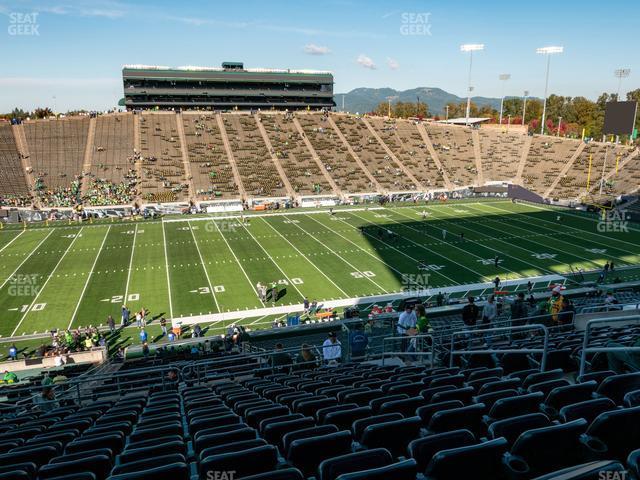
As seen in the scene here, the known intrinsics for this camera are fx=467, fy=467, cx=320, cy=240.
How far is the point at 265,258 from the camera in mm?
34594

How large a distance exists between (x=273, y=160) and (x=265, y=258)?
32877 millimetres

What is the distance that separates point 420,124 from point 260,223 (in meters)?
45.7

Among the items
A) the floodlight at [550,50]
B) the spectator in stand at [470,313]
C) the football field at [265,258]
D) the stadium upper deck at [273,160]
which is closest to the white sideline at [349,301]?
the football field at [265,258]

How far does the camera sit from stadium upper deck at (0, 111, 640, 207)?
A: 55.7 metres

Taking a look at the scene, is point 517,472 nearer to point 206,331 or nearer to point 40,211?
point 206,331

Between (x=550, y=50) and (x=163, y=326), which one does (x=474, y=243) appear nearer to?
(x=163, y=326)

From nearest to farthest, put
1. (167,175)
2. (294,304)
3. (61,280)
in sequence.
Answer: (294,304) < (61,280) < (167,175)

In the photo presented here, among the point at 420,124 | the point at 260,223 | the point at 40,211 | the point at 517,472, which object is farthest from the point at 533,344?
the point at 420,124

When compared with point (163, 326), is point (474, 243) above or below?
above

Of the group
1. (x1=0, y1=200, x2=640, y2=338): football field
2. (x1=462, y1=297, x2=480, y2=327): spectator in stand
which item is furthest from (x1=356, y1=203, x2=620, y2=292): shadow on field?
(x1=462, y1=297, x2=480, y2=327): spectator in stand

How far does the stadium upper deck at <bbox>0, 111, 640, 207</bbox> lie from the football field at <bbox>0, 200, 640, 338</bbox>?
10.9 m

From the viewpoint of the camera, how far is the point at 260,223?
4575 centimetres

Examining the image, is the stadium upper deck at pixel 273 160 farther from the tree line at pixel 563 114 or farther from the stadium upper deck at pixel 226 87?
the tree line at pixel 563 114

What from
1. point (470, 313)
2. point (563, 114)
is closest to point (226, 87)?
point (470, 313)
